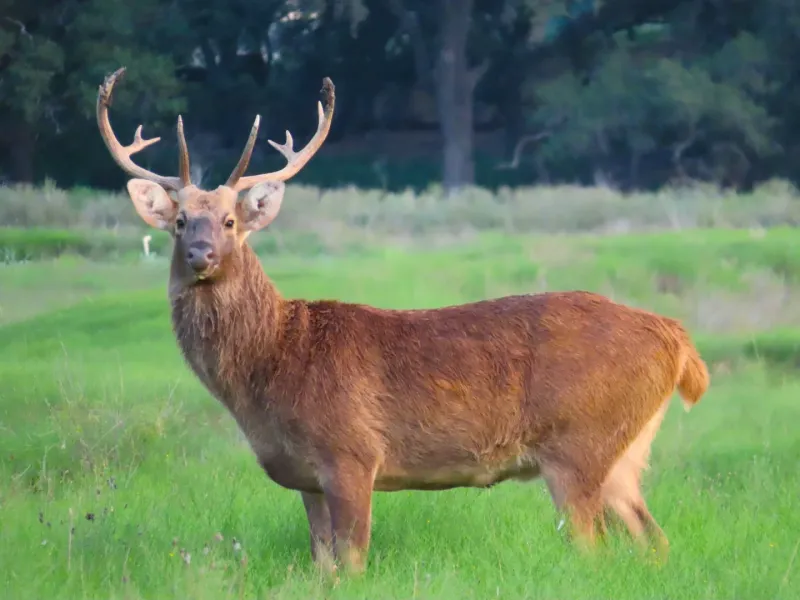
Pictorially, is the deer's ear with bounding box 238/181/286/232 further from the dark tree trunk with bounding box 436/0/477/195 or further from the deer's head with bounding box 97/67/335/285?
the dark tree trunk with bounding box 436/0/477/195

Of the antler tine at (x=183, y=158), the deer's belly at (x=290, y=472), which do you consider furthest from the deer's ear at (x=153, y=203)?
the deer's belly at (x=290, y=472)

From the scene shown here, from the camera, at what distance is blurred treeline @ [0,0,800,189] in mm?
25922

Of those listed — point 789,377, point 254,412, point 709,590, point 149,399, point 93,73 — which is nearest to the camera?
point 709,590

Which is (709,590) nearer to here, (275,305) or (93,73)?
(275,305)

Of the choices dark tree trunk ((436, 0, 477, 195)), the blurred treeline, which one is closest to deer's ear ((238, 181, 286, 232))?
the blurred treeline

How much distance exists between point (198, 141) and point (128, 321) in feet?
49.9

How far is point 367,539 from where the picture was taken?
6188 millimetres

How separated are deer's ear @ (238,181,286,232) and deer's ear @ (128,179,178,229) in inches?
12.5

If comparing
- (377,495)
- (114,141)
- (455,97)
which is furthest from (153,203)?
(455,97)

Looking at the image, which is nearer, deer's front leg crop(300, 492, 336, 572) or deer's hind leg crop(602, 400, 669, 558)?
deer's front leg crop(300, 492, 336, 572)

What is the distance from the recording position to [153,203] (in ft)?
21.4

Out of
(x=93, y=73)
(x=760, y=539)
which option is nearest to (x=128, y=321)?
(x=760, y=539)

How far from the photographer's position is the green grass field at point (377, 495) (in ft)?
19.7

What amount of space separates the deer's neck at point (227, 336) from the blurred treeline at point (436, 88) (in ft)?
63.4
